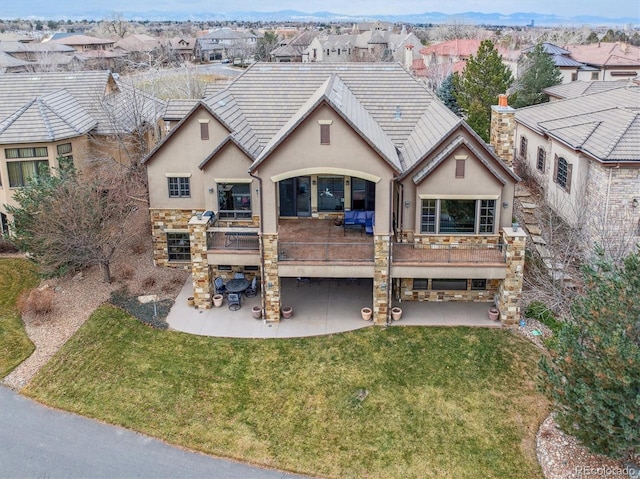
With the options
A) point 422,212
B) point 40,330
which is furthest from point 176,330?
point 422,212

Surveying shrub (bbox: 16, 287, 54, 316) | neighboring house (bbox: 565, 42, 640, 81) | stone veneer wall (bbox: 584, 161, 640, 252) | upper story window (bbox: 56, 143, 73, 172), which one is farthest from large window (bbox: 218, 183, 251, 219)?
neighboring house (bbox: 565, 42, 640, 81)

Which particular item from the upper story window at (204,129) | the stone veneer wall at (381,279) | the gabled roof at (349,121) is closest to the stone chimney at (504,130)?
the gabled roof at (349,121)

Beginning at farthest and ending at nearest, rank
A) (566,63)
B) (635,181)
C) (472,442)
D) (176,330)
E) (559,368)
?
(566,63)
(635,181)
(176,330)
(472,442)
(559,368)

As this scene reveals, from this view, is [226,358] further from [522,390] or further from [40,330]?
[522,390]

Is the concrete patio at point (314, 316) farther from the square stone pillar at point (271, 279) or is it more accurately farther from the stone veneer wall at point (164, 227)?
the stone veneer wall at point (164, 227)

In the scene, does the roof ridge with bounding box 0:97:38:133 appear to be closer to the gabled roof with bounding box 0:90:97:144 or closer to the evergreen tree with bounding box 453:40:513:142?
the gabled roof with bounding box 0:90:97:144
